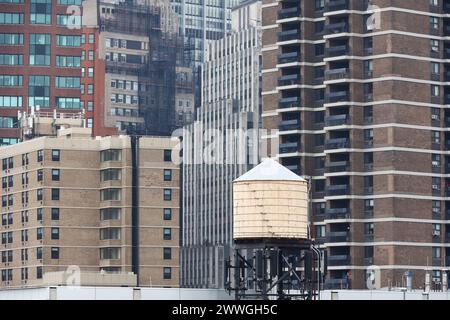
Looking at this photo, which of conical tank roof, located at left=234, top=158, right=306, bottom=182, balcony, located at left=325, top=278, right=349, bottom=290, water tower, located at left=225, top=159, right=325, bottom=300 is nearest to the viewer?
water tower, located at left=225, top=159, right=325, bottom=300

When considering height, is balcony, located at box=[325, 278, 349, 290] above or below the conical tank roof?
below

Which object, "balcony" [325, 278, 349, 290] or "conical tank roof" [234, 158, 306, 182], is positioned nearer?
"conical tank roof" [234, 158, 306, 182]

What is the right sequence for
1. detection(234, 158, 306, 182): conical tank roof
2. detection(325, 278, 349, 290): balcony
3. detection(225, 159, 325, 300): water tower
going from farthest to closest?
detection(325, 278, 349, 290): balcony
detection(234, 158, 306, 182): conical tank roof
detection(225, 159, 325, 300): water tower

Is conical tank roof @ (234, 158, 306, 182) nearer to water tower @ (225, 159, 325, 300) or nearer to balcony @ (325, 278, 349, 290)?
water tower @ (225, 159, 325, 300)

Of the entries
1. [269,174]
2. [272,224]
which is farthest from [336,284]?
[272,224]

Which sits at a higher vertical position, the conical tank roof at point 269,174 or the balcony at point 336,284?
the conical tank roof at point 269,174

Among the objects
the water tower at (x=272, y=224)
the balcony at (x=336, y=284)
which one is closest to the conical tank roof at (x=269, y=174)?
the water tower at (x=272, y=224)

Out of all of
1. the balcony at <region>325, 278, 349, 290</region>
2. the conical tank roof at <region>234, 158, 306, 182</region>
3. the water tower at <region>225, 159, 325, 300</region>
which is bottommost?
the balcony at <region>325, 278, 349, 290</region>

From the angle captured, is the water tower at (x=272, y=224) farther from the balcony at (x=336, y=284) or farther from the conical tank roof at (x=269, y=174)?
the balcony at (x=336, y=284)

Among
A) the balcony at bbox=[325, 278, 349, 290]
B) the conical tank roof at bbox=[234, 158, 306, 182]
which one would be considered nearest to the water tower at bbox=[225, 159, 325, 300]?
the conical tank roof at bbox=[234, 158, 306, 182]
